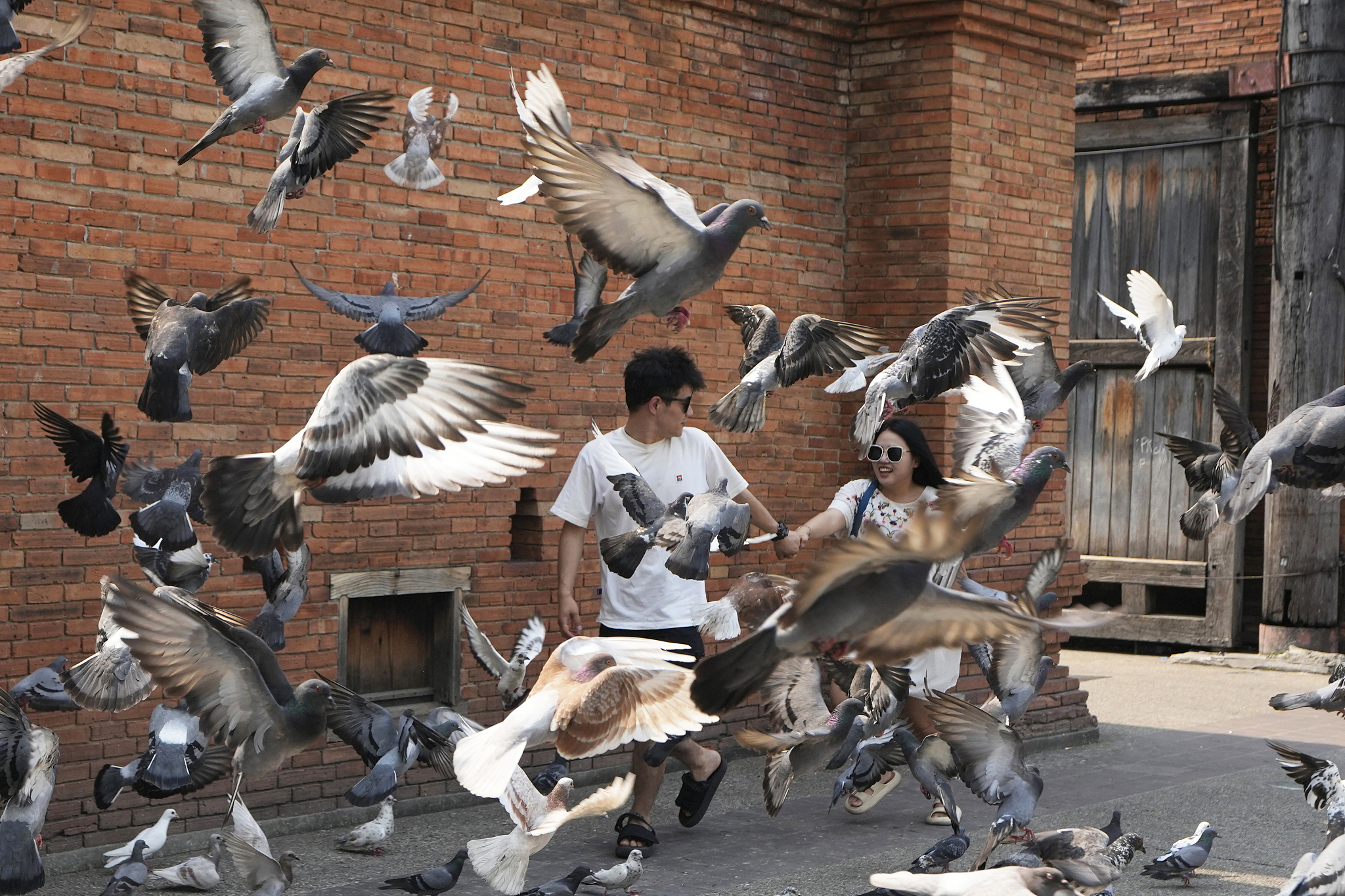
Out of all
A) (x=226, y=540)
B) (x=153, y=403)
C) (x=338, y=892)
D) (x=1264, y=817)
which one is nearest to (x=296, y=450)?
(x=226, y=540)

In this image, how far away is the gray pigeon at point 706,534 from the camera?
606 centimetres

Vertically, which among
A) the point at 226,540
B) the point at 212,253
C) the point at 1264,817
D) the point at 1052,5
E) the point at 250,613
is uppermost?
the point at 1052,5

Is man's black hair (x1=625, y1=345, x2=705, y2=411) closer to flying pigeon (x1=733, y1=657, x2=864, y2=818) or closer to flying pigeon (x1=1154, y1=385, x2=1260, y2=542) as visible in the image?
flying pigeon (x1=733, y1=657, x2=864, y2=818)

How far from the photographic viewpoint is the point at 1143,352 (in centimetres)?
1400

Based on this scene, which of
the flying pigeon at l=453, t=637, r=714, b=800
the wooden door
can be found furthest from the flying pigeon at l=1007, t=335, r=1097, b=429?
the wooden door

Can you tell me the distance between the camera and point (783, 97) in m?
9.62

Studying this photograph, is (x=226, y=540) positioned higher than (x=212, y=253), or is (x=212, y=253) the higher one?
(x=212, y=253)

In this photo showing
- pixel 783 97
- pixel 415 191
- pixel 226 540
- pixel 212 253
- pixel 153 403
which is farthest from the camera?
pixel 783 97

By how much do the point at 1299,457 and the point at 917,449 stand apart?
5.20 feet

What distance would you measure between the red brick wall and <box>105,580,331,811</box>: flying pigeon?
1731mm

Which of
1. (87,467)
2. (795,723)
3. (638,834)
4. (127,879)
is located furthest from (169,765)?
(795,723)

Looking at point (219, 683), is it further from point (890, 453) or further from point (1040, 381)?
point (1040, 381)

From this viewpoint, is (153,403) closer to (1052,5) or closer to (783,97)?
(783,97)

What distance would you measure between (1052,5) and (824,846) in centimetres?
546
